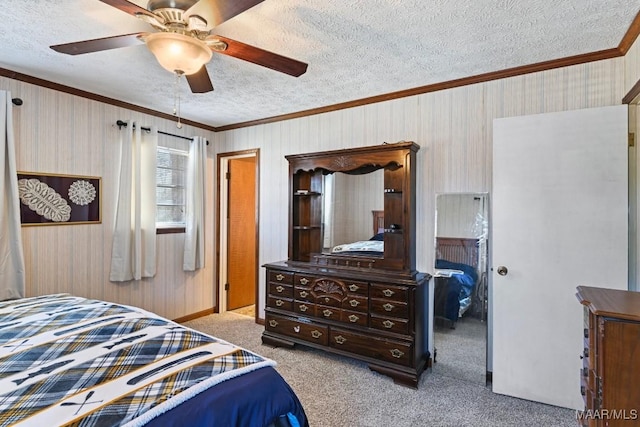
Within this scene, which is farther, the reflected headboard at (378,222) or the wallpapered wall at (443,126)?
the reflected headboard at (378,222)

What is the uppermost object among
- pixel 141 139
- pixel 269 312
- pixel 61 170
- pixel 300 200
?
pixel 141 139

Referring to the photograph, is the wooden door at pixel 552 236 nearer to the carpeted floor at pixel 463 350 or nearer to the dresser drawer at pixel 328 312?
the carpeted floor at pixel 463 350

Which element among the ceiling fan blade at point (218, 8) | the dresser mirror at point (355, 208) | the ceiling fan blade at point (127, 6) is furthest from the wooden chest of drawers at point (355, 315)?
the ceiling fan blade at point (127, 6)

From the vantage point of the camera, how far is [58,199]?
307 cm

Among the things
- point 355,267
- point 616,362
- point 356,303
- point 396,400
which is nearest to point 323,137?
point 355,267

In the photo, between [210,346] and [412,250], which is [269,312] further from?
[210,346]

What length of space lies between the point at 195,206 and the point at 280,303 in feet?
5.44

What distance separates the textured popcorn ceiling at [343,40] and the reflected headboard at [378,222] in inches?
45.5

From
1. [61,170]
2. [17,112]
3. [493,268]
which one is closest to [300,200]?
[493,268]

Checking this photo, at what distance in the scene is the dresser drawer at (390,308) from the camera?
2.75 metres

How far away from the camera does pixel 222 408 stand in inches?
46.5

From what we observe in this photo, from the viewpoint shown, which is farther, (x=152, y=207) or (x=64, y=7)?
(x=152, y=207)

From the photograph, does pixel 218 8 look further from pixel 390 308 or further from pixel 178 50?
pixel 390 308

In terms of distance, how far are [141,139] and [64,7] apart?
6.08ft
